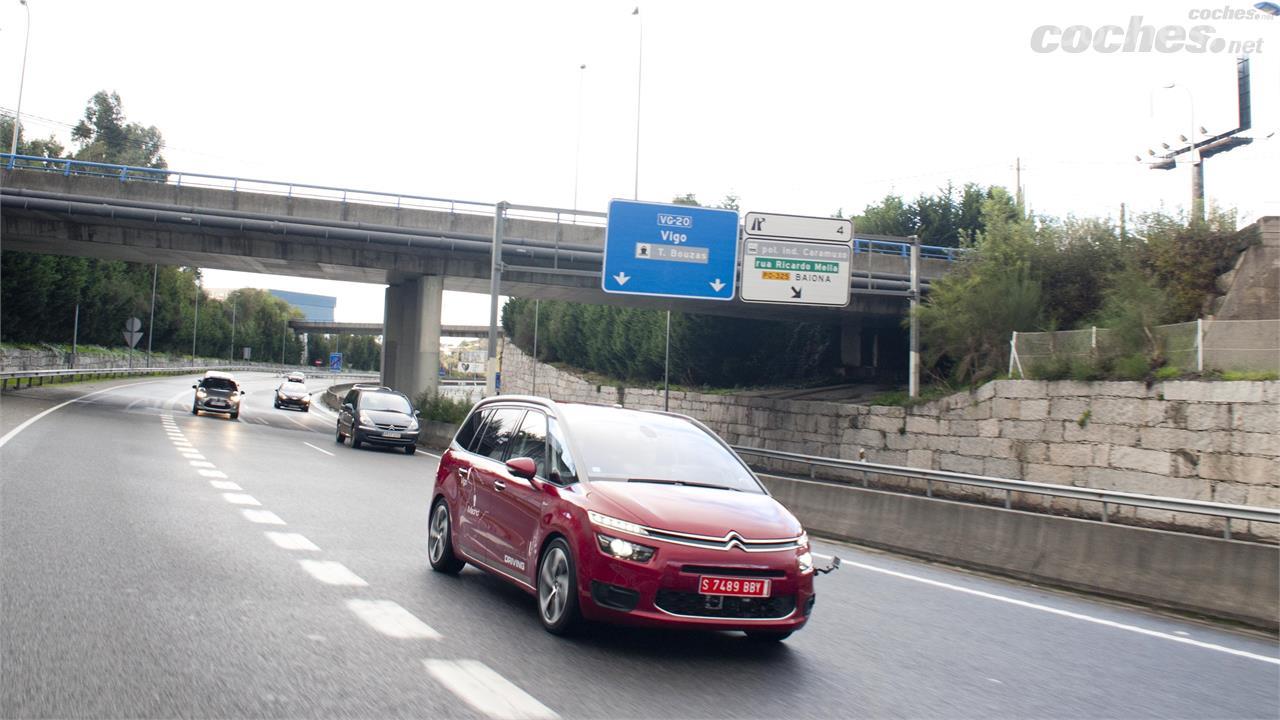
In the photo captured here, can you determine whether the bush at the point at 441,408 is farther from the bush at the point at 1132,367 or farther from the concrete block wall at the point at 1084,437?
the bush at the point at 1132,367

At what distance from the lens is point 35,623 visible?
21.1 feet

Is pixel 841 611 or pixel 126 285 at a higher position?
pixel 126 285

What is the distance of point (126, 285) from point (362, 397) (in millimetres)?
77501

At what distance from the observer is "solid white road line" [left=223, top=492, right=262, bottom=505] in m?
13.9

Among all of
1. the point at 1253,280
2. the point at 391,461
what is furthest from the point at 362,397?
the point at 1253,280

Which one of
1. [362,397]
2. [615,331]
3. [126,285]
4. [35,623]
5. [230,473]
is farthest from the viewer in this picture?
[126,285]

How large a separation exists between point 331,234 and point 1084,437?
23.2m

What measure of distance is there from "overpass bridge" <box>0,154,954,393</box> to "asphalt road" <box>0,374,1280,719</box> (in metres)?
24.0

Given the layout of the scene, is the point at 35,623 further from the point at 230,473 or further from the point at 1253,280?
the point at 1253,280

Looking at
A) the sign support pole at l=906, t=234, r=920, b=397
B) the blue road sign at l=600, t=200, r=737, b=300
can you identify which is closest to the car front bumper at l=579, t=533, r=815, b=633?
the blue road sign at l=600, t=200, r=737, b=300

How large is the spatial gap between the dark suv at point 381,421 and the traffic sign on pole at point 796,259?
9.68 m

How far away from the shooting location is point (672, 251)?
29.7 m

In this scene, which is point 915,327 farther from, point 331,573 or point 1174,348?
point 331,573

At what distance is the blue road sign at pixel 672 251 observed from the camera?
96.8ft
